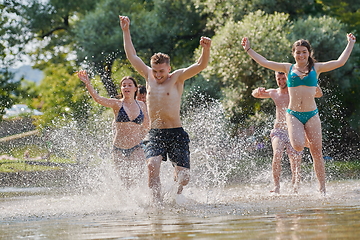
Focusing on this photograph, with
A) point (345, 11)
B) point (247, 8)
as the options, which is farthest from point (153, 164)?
point (345, 11)

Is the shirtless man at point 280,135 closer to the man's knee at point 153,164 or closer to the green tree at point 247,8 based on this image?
the man's knee at point 153,164

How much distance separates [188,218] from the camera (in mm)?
5531

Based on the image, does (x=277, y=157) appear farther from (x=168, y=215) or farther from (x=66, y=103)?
(x=66, y=103)

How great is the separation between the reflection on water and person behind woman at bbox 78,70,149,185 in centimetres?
46

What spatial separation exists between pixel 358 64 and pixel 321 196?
575 inches

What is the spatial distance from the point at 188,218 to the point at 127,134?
2.89m

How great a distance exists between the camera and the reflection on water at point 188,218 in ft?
14.9

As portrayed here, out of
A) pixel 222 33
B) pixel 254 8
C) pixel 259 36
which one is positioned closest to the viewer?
pixel 259 36

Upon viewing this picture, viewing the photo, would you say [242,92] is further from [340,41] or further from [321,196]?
[321,196]

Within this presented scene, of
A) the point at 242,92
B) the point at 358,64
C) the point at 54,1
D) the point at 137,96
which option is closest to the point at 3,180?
the point at 137,96

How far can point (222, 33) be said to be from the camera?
61.4 feet

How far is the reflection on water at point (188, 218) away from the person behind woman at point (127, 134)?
1.52 feet

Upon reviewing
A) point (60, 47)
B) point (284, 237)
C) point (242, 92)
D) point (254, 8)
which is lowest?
point (284, 237)

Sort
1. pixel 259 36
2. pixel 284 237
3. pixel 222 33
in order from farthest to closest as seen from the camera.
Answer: pixel 222 33 < pixel 259 36 < pixel 284 237
